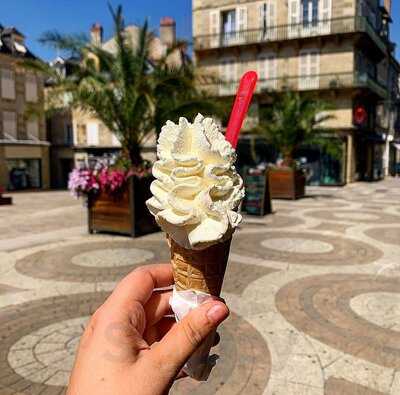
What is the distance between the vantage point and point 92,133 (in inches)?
1256

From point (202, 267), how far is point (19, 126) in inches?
1197

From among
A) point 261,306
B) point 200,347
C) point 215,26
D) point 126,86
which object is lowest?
point 261,306

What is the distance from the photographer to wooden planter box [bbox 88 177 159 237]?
8734mm

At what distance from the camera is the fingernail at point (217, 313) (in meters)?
1.55

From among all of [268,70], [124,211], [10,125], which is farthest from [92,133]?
[124,211]

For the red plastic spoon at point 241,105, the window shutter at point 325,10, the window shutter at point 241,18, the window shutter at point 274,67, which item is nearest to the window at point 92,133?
the window shutter at point 241,18

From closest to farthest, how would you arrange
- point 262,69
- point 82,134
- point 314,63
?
point 314,63
point 262,69
point 82,134

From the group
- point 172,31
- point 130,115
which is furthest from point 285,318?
point 172,31

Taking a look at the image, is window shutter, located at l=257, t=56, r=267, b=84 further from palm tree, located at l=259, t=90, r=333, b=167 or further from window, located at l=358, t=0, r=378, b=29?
palm tree, located at l=259, t=90, r=333, b=167

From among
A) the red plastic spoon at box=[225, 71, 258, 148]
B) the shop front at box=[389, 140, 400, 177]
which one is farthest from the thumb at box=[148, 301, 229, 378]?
the shop front at box=[389, 140, 400, 177]

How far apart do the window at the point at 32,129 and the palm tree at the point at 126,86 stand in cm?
2043

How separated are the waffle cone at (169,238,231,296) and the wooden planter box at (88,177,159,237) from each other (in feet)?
22.7

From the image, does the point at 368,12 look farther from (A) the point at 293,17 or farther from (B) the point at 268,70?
(B) the point at 268,70

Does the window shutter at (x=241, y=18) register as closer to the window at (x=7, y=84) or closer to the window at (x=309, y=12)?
the window at (x=309, y=12)
